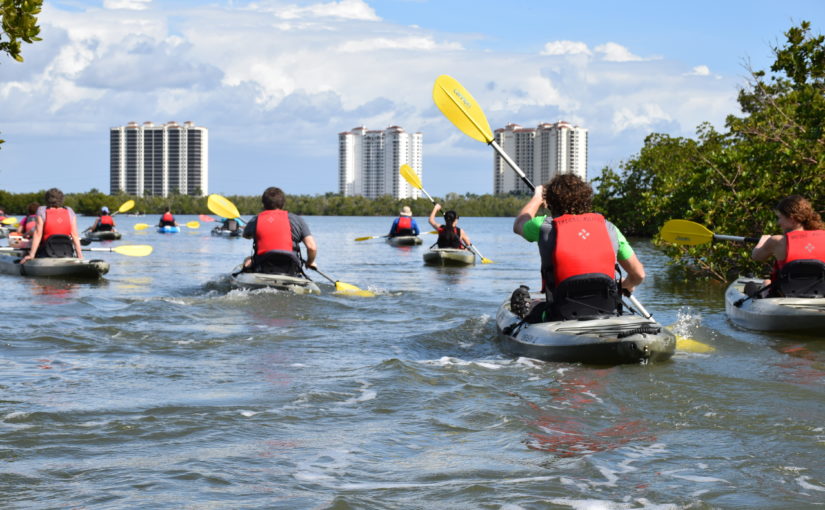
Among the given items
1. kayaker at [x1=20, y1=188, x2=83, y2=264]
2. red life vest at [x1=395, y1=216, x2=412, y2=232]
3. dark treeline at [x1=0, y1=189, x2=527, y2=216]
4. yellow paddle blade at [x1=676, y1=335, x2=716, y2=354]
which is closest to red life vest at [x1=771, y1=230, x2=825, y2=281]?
yellow paddle blade at [x1=676, y1=335, x2=716, y2=354]

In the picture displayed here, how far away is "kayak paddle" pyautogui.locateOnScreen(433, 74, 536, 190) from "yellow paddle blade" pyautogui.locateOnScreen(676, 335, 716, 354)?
10.4 ft

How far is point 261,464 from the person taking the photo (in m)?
4.55

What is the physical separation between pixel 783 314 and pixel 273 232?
20.1ft

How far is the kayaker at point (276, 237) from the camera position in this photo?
11.6 metres

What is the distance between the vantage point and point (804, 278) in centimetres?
918

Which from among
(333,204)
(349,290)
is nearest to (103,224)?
(349,290)

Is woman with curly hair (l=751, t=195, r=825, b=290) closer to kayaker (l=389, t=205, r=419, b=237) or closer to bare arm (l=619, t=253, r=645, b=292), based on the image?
bare arm (l=619, t=253, r=645, b=292)

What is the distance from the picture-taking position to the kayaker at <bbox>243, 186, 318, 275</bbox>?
11555mm

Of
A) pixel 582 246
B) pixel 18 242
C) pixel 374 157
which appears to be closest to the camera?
pixel 582 246

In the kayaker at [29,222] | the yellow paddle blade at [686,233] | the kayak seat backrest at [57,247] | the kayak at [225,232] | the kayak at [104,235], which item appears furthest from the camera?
the kayak at [225,232]

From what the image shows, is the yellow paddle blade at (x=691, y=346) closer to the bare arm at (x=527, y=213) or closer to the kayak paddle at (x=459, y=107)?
the bare arm at (x=527, y=213)

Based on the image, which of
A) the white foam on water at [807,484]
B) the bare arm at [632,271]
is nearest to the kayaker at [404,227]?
the bare arm at [632,271]

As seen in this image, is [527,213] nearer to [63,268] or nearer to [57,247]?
[63,268]

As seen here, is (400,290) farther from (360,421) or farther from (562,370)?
(360,421)
